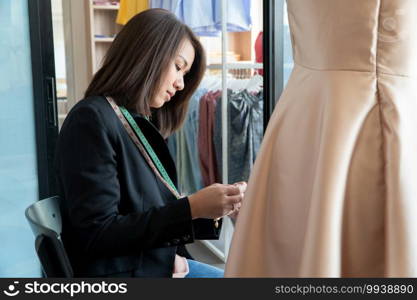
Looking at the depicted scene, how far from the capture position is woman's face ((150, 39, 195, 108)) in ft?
4.06

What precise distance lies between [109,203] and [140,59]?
0.35m

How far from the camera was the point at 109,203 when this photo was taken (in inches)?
41.8

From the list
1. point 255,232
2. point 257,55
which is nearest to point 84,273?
point 255,232

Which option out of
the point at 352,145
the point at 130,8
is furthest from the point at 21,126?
the point at 352,145

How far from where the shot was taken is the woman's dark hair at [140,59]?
118 centimetres

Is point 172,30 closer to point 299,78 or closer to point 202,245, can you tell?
point 299,78

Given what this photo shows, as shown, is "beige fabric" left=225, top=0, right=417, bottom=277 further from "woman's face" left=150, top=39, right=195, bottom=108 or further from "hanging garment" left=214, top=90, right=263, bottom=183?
"hanging garment" left=214, top=90, right=263, bottom=183

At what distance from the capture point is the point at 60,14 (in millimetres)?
3162

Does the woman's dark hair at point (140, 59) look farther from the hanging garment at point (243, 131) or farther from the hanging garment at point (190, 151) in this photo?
the hanging garment at point (190, 151)

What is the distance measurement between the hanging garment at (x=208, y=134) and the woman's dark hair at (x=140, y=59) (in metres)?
1.40

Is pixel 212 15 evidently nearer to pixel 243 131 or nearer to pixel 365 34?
pixel 243 131

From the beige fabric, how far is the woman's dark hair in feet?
1.63

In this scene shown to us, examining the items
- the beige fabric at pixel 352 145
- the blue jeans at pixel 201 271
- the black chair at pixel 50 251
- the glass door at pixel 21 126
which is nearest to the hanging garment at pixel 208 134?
the glass door at pixel 21 126

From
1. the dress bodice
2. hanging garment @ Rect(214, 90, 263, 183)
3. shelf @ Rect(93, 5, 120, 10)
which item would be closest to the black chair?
the dress bodice
